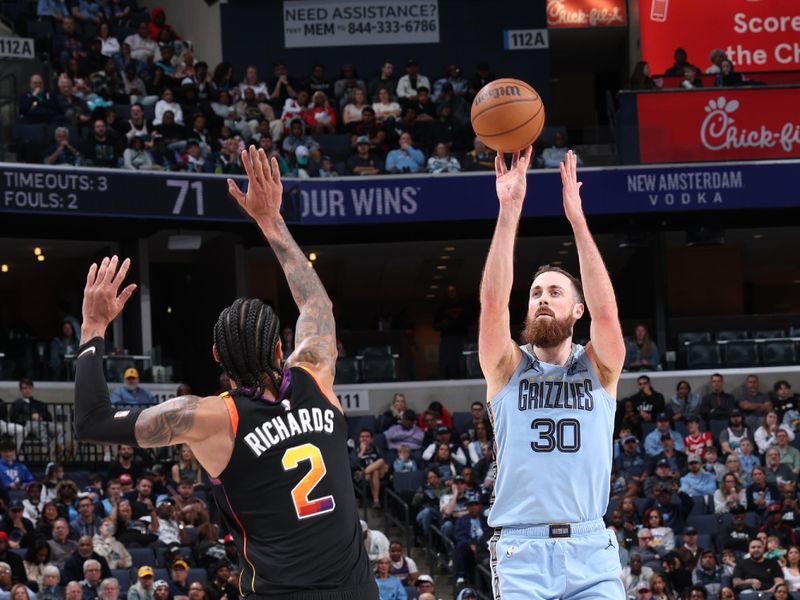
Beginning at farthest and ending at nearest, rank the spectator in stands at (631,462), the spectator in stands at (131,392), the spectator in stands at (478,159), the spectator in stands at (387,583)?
1. the spectator in stands at (478,159)
2. the spectator in stands at (131,392)
3. the spectator in stands at (631,462)
4. the spectator in stands at (387,583)

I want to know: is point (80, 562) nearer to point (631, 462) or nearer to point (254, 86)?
point (631, 462)

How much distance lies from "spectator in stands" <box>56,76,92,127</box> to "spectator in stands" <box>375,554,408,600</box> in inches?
439

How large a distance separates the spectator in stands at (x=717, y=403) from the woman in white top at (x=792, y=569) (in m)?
5.44

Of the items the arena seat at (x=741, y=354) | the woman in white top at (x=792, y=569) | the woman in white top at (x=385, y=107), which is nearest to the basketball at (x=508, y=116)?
the woman in white top at (x=792, y=569)

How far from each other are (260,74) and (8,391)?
417 inches

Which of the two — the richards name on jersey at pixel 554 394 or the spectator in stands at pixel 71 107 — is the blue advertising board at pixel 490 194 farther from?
the richards name on jersey at pixel 554 394

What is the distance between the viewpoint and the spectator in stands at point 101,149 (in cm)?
2405

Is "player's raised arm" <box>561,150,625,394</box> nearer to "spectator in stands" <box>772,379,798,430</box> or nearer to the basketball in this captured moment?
the basketball

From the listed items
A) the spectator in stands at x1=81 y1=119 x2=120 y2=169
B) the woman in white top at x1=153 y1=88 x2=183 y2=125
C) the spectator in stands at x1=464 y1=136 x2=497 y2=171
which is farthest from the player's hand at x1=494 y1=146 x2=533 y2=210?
the woman in white top at x1=153 y1=88 x2=183 y2=125

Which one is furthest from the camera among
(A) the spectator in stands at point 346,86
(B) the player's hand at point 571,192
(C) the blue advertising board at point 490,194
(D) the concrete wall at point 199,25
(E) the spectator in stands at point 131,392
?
(D) the concrete wall at point 199,25

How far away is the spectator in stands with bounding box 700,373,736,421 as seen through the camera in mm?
22922

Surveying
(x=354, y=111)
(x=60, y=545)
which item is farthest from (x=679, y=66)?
(x=60, y=545)

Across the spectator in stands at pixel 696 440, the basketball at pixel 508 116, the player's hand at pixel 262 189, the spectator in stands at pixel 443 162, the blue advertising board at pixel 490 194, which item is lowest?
the spectator in stands at pixel 696 440

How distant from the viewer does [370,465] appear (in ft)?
67.2
